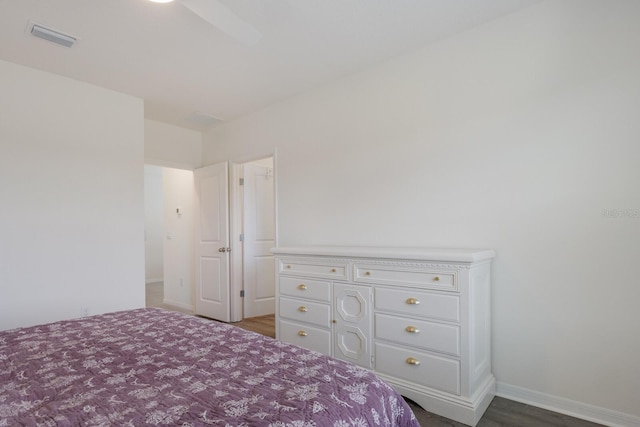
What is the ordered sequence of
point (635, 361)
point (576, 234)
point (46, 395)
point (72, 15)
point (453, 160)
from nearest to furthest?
point (46, 395)
point (635, 361)
point (576, 234)
point (72, 15)
point (453, 160)

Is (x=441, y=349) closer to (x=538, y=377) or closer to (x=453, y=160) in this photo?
(x=538, y=377)

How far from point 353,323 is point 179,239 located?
3633 millimetres

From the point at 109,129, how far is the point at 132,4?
5.67ft

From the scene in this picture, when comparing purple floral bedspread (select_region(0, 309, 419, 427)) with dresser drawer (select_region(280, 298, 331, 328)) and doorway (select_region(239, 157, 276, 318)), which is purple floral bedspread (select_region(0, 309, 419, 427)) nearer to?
dresser drawer (select_region(280, 298, 331, 328))

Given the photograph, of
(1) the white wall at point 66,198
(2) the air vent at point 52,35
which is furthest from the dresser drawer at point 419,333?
(2) the air vent at point 52,35

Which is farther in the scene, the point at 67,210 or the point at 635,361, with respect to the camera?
the point at 67,210

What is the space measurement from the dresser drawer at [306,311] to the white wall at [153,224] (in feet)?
19.8

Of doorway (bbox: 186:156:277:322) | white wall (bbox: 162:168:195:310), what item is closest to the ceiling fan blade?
doorway (bbox: 186:156:277:322)

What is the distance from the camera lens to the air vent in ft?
7.87

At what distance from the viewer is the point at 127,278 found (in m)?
3.54

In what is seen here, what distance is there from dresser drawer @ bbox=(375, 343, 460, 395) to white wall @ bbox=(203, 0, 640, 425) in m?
0.53

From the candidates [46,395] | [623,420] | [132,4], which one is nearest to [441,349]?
[623,420]

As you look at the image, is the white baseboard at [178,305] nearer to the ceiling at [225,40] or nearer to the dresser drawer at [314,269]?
the dresser drawer at [314,269]

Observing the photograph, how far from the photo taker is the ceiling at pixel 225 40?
2197mm
